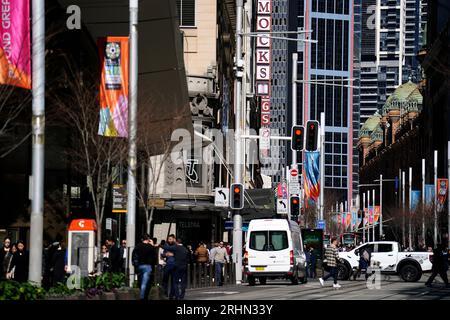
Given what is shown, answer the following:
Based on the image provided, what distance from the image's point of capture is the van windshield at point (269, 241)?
45219mm

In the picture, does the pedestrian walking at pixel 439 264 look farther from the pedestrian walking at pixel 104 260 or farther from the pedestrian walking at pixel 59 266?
the pedestrian walking at pixel 59 266

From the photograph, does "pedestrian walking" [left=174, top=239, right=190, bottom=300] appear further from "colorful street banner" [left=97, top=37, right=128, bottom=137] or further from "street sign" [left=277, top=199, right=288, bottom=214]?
"street sign" [left=277, top=199, right=288, bottom=214]

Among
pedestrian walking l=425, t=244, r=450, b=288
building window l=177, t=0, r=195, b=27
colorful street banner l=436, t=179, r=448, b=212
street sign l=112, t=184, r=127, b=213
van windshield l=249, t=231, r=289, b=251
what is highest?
building window l=177, t=0, r=195, b=27

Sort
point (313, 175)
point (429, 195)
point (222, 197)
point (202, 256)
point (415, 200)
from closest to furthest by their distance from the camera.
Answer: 1. point (202, 256)
2. point (222, 197)
3. point (313, 175)
4. point (429, 195)
5. point (415, 200)

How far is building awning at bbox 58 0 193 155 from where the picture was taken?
4231cm

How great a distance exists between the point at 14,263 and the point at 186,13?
40.4 m

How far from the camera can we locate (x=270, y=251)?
45.0 metres

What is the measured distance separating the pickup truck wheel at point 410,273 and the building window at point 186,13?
76.7 feet

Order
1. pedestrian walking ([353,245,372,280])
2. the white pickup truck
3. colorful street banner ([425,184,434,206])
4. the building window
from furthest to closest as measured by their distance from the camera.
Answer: colorful street banner ([425,184,434,206]) → the building window → pedestrian walking ([353,245,372,280]) → the white pickup truck

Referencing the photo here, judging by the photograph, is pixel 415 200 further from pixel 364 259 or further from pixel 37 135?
pixel 37 135

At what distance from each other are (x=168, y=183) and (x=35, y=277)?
38.5 metres

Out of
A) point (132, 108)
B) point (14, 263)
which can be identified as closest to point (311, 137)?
point (132, 108)

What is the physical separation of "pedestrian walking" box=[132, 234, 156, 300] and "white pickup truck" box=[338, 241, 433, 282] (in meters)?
23.0

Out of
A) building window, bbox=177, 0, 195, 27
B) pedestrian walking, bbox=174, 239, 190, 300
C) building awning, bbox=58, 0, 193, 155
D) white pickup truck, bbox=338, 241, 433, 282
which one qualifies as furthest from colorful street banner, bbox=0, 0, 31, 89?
building window, bbox=177, 0, 195, 27
